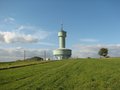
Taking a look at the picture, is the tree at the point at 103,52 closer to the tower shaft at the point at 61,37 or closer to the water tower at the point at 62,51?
the water tower at the point at 62,51

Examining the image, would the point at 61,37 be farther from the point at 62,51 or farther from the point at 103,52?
the point at 103,52

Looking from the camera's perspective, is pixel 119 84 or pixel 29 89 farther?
pixel 119 84

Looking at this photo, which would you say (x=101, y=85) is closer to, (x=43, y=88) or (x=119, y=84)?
(x=119, y=84)

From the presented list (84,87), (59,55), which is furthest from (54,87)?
(59,55)

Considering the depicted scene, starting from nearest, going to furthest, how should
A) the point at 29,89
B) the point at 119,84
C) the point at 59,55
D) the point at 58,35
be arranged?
the point at 29,89 < the point at 119,84 < the point at 59,55 < the point at 58,35

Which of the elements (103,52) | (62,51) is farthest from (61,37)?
(103,52)

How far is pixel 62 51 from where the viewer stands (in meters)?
184

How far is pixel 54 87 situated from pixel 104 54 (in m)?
169

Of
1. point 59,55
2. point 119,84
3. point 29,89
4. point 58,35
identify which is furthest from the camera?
point 58,35

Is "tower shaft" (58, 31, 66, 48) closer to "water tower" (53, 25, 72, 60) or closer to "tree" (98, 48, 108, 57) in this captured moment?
"water tower" (53, 25, 72, 60)

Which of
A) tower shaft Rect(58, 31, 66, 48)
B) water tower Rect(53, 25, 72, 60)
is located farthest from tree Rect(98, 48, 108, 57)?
tower shaft Rect(58, 31, 66, 48)

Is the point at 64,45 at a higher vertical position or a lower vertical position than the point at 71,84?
higher

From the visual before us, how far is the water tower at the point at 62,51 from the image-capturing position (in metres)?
184

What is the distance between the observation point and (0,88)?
24031mm
